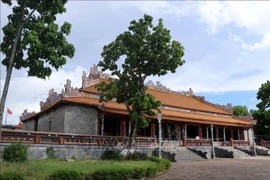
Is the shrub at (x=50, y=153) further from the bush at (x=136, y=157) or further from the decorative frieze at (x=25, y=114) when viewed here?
the decorative frieze at (x=25, y=114)

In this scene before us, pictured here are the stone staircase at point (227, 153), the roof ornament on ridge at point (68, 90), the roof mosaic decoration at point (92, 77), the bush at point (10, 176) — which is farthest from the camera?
the stone staircase at point (227, 153)

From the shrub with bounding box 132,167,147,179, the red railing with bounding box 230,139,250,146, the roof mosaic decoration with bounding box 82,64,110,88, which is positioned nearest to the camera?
the shrub with bounding box 132,167,147,179

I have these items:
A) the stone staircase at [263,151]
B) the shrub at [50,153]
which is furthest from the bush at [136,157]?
the stone staircase at [263,151]

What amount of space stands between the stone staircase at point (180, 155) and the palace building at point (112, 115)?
252 cm

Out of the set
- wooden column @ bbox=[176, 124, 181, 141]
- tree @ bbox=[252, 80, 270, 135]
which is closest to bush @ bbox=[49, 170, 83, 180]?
wooden column @ bbox=[176, 124, 181, 141]

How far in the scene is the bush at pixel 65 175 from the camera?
904 cm

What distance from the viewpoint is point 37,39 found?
10469 mm

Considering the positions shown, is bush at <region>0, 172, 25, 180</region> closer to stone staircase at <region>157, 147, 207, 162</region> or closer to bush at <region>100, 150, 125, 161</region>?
bush at <region>100, 150, 125, 161</region>

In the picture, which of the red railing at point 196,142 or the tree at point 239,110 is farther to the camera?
the tree at point 239,110

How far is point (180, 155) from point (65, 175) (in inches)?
533

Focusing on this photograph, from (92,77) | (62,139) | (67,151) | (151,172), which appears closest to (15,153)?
(62,139)

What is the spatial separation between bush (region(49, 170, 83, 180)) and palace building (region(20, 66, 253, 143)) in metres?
10.1

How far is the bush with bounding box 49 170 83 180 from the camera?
904 centimetres

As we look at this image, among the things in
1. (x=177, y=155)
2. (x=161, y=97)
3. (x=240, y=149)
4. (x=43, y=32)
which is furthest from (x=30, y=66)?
(x=240, y=149)
